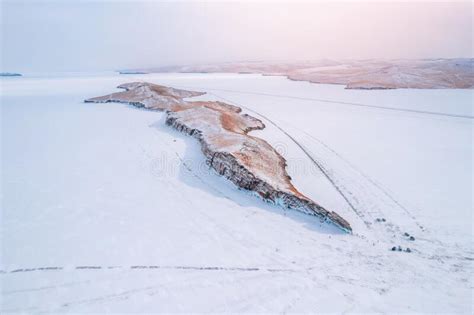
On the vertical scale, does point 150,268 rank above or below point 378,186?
below

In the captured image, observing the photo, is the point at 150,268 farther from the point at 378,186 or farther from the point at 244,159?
the point at 378,186

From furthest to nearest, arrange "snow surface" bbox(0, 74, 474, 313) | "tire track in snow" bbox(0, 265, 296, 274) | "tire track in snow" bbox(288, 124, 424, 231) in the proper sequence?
"tire track in snow" bbox(288, 124, 424, 231) < "tire track in snow" bbox(0, 265, 296, 274) < "snow surface" bbox(0, 74, 474, 313)

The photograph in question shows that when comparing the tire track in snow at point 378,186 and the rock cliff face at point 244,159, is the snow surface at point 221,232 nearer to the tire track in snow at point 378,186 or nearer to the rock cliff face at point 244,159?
the tire track in snow at point 378,186

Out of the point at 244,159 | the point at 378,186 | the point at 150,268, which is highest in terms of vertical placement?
the point at 244,159

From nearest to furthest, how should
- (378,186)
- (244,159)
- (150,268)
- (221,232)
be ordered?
(150,268)
(221,232)
(378,186)
(244,159)

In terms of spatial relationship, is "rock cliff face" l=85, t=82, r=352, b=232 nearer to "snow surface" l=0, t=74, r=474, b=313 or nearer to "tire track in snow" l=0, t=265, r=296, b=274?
"snow surface" l=0, t=74, r=474, b=313

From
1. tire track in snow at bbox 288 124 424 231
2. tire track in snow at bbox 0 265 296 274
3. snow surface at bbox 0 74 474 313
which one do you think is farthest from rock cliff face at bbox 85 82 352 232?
tire track in snow at bbox 0 265 296 274


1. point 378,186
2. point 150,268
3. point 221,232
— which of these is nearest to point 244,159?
point 221,232

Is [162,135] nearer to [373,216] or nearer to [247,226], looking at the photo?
[247,226]

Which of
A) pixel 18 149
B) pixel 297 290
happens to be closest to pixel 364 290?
pixel 297 290

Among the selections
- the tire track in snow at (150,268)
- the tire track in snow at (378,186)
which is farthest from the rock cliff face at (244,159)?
the tire track in snow at (150,268)
